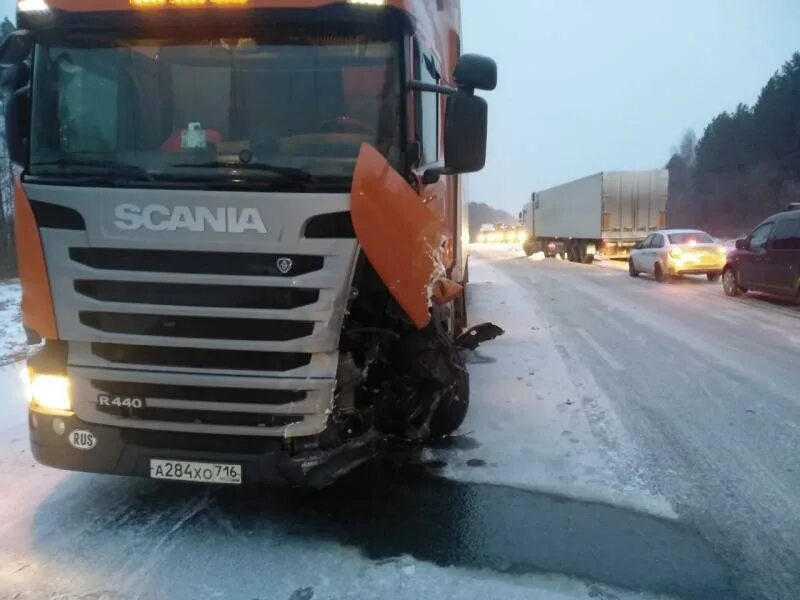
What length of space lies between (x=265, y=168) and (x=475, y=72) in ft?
4.59

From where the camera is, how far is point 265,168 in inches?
145

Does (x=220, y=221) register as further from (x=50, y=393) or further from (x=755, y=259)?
(x=755, y=259)

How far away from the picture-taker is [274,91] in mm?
3879

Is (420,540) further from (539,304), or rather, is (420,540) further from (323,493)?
(539,304)

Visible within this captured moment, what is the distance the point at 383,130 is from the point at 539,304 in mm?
11252

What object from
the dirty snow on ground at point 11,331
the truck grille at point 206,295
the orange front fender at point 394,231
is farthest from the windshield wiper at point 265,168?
the dirty snow on ground at point 11,331

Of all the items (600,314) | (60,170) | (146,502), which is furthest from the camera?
(600,314)

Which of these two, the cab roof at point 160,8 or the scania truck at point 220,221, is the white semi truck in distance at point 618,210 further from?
the cab roof at point 160,8

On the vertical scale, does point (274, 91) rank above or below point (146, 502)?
above

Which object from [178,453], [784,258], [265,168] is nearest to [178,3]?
[265,168]

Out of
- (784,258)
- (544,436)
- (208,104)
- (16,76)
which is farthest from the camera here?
(784,258)

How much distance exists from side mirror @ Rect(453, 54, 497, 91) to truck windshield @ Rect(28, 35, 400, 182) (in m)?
0.42

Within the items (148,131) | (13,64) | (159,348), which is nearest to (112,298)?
(159,348)

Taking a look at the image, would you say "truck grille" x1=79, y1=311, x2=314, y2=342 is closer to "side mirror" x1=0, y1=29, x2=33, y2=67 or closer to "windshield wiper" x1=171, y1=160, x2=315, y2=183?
"windshield wiper" x1=171, y1=160, x2=315, y2=183
